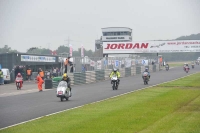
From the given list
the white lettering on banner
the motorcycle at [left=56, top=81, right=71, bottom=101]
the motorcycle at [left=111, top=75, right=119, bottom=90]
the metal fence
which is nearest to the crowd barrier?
the metal fence

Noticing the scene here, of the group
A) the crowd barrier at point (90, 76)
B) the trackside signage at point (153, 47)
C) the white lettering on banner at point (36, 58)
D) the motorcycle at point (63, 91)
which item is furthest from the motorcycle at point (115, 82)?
the trackside signage at point (153, 47)

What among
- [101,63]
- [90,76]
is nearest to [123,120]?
[90,76]

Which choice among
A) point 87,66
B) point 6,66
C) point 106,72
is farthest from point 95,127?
point 6,66

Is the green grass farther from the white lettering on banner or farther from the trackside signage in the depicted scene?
the trackside signage

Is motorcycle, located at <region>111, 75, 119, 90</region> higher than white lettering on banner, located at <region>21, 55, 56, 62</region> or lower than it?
lower

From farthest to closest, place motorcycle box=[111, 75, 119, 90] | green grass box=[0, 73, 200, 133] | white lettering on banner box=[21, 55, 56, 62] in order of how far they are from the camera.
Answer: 1. white lettering on banner box=[21, 55, 56, 62]
2. motorcycle box=[111, 75, 119, 90]
3. green grass box=[0, 73, 200, 133]

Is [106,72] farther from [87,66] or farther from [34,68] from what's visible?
[34,68]

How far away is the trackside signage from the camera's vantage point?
2953 inches

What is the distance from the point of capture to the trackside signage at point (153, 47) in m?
75.0

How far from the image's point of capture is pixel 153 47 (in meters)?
76.4

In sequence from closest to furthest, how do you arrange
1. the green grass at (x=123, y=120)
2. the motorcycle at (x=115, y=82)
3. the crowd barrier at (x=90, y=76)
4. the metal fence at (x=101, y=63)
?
the green grass at (x=123, y=120), the motorcycle at (x=115, y=82), the crowd barrier at (x=90, y=76), the metal fence at (x=101, y=63)

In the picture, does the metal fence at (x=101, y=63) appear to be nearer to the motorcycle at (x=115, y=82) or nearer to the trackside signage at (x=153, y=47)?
the motorcycle at (x=115, y=82)

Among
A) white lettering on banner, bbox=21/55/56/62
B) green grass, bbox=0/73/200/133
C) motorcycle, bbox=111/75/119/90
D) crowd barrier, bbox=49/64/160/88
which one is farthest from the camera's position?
white lettering on banner, bbox=21/55/56/62

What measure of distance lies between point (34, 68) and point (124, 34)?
4513 cm
